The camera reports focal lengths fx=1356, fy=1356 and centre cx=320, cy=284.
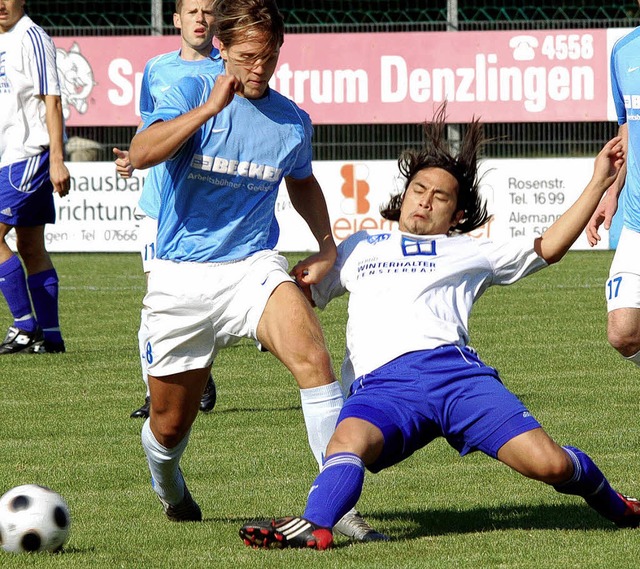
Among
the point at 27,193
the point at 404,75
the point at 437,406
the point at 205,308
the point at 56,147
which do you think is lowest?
the point at 437,406

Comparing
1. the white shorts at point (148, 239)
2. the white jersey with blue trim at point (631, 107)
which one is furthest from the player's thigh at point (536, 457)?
the white shorts at point (148, 239)

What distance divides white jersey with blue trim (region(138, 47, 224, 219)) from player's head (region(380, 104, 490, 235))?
1655mm

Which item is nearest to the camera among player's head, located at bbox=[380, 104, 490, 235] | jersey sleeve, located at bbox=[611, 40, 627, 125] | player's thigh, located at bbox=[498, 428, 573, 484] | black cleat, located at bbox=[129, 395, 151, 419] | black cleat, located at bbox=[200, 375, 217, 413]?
player's thigh, located at bbox=[498, 428, 573, 484]

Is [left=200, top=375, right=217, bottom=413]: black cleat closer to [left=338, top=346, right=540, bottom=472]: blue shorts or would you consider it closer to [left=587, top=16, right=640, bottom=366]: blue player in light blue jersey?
[left=587, top=16, right=640, bottom=366]: blue player in light blue jersey

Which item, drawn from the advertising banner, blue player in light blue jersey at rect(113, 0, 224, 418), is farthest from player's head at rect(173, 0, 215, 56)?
the advertising banner

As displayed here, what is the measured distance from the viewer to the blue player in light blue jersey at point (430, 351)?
4.36 metres

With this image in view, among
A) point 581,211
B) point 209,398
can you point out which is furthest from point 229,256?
point 209,398

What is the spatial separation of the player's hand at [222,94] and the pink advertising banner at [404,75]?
14669 mm

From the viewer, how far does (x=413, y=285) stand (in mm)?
4707

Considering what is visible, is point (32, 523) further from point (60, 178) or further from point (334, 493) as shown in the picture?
point (60, 178)

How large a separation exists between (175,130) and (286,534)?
1329 mm

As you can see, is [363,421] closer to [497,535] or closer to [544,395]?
[497,535]

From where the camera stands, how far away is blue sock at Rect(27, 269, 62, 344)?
31.4 feet

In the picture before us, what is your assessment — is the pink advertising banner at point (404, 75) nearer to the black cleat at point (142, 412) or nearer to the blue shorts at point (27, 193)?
the blue shorts at point (27, 193)
